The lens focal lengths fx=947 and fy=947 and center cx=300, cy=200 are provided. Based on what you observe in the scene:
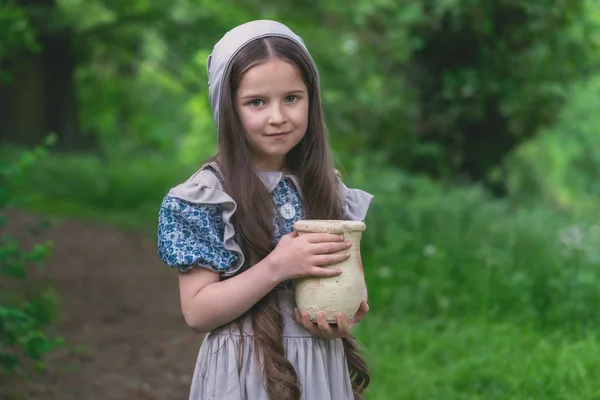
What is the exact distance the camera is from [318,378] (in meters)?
2.52

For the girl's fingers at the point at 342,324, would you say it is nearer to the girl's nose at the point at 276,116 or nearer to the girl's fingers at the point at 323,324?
the girl's fingers at the point at 323,324

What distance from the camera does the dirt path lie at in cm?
511

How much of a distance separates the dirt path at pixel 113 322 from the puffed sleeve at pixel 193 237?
2.61 meters

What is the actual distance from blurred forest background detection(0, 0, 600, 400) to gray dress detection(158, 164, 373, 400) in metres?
1.56

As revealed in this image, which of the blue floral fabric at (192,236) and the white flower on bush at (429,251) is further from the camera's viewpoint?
the white flower on bush at (429,251)

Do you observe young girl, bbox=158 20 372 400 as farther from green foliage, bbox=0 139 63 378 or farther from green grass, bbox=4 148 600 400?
green grass, bbox=4 148 600 400

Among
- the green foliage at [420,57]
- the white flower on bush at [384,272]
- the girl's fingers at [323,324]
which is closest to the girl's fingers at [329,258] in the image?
the girl's fingers at [323,324]

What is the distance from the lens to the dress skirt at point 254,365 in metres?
2.47

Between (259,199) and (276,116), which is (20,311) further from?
(276,116)

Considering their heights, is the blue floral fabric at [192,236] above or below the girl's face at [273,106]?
below

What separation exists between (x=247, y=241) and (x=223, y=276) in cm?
11

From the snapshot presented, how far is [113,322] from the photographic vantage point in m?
6.64

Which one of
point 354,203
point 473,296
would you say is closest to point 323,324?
point 354,203

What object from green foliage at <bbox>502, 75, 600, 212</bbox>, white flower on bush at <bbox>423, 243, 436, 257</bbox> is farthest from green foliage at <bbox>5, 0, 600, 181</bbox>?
green foliage at <bbox>502, 75, 600, 212</bbox>
